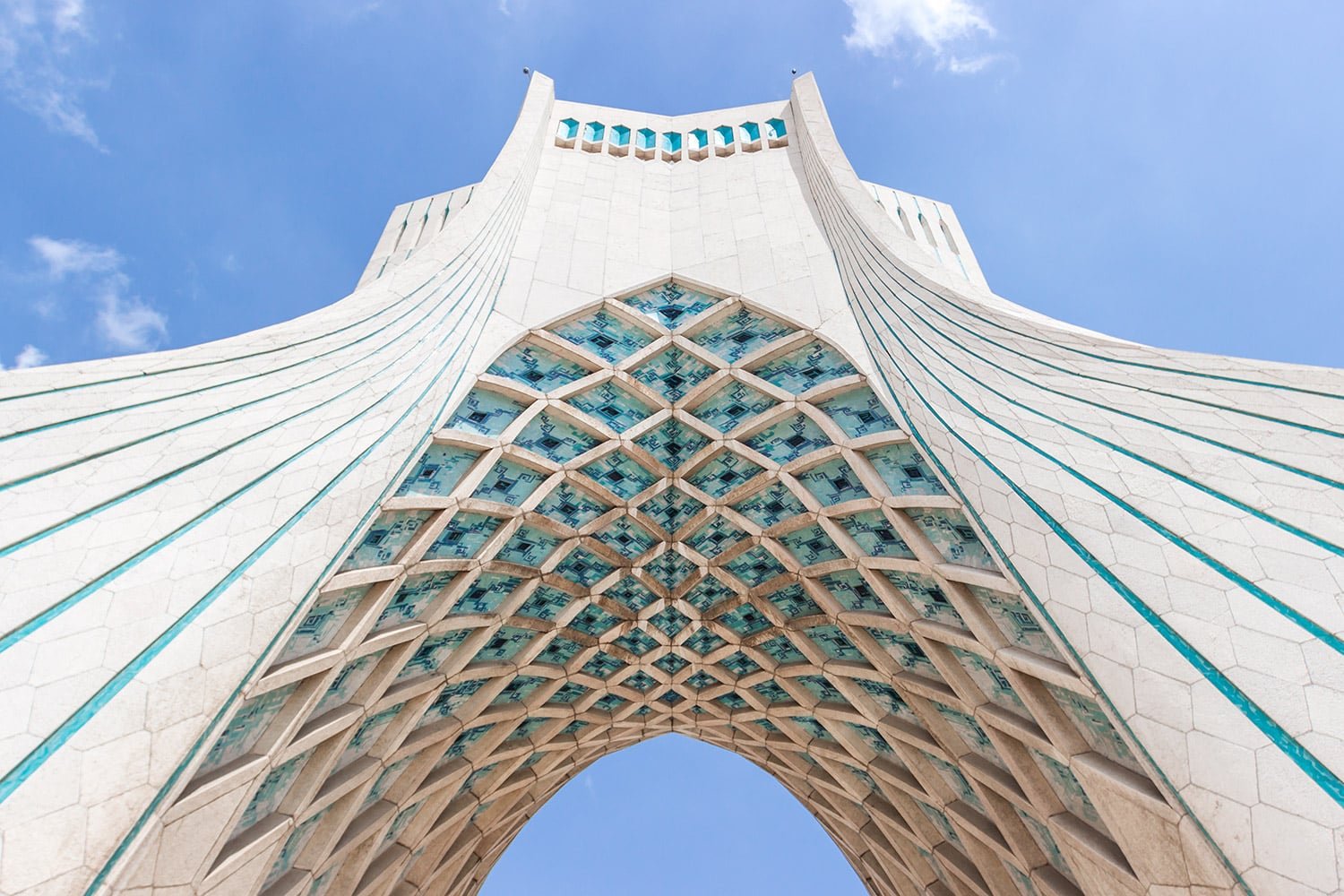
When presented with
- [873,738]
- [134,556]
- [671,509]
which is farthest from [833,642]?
[134,556]

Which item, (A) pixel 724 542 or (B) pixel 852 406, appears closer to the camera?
(B) pixel 852 406

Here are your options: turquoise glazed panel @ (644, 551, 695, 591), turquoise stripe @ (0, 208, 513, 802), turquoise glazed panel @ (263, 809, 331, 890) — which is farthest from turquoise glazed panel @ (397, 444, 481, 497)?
turquoise glazed panel @ (263, 809, 331, 890)

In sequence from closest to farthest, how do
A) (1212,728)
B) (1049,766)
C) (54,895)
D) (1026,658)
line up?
(54,895) < (1212,728) < (1026,658) < (1049,766)

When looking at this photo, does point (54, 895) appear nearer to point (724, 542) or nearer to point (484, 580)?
point (484, 580)

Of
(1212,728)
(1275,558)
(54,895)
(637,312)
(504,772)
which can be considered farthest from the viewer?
(504,772)

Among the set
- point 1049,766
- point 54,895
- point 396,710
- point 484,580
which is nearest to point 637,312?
point 484,580

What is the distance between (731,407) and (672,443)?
2.53 feet

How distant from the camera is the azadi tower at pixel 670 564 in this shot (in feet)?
11.9

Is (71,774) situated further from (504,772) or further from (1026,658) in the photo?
(504,772)

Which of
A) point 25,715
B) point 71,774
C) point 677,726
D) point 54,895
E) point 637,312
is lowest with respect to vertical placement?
point 54,895

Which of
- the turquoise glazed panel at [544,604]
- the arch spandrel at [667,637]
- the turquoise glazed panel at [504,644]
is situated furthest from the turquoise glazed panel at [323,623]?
the turquoise glazed panel at [544,604]

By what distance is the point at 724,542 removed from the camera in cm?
822

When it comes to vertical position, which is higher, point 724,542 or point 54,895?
point 724,542

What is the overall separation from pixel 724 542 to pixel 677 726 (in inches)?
145
